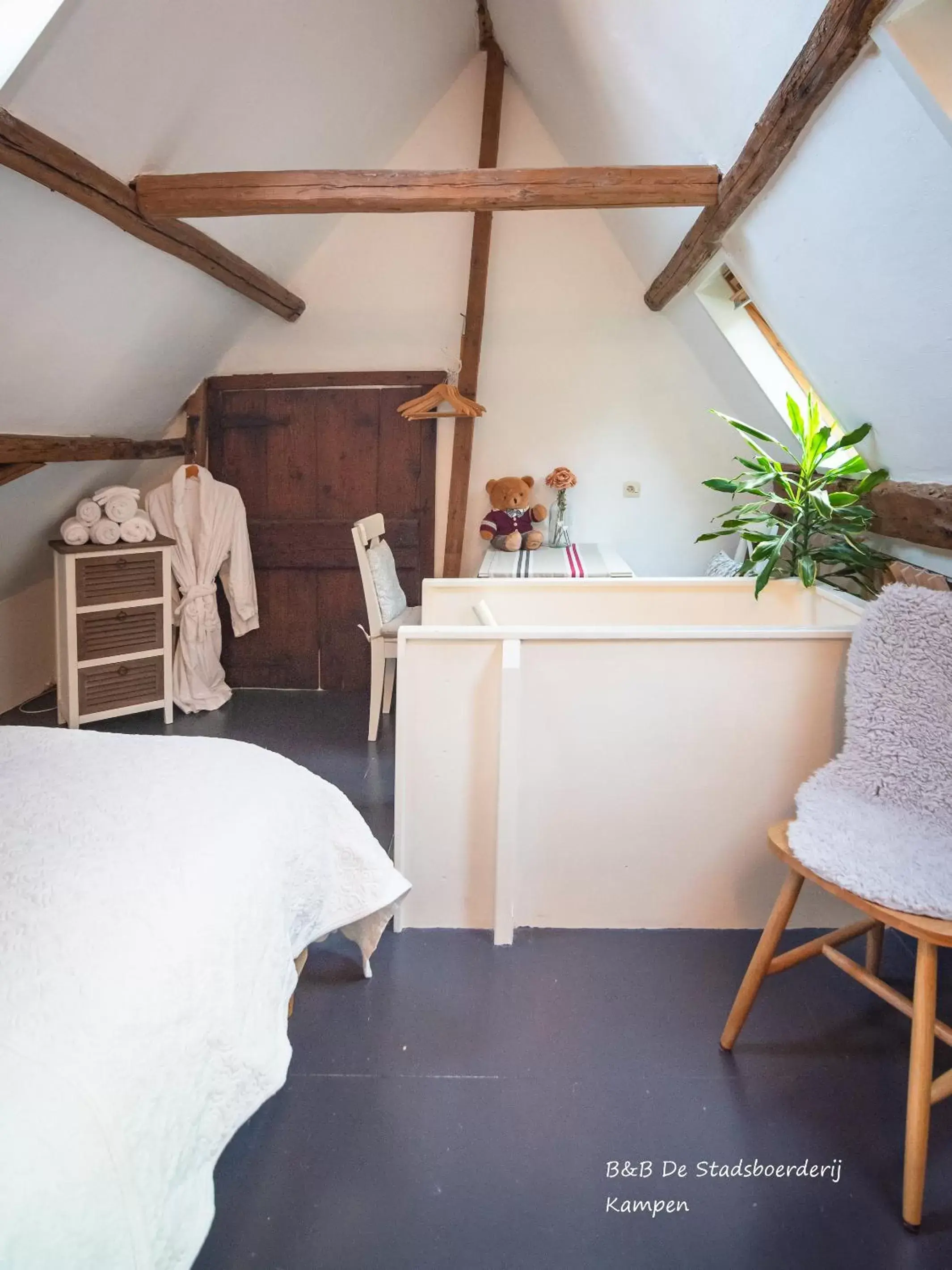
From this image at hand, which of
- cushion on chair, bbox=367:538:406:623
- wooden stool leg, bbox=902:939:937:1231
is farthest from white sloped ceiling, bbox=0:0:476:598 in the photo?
wooden stool leg, bbox=902:939:937:1231

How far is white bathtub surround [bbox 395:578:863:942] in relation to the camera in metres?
2.09

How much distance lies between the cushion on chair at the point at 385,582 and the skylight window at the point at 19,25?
1.96 m

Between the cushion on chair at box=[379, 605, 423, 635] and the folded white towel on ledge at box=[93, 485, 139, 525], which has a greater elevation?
the folded white towel on ledge at box=[93, 485, 139, 525]

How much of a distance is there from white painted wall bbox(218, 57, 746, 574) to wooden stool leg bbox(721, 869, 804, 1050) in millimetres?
2721

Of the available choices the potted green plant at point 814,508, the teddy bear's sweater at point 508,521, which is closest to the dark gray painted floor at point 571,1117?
the potted green plant at point 814,508

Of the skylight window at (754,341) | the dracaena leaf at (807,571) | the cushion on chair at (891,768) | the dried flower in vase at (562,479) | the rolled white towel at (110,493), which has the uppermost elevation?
the skylight window at (754,341)

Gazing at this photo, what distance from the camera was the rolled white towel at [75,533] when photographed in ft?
11.2

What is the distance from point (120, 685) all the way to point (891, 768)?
3057mm

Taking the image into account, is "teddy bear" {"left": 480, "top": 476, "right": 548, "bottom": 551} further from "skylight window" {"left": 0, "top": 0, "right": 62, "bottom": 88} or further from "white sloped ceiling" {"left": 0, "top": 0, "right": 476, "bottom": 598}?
"skylight window" {"left": 0, "top": 0, "right": 62, "bottom": 88}

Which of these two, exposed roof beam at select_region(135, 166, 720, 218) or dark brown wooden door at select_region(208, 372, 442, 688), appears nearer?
exposed roof beam at select_region(135, 166, 720, 218)

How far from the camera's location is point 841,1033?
5.98ft

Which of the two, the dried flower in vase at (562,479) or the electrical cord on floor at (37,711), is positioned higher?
the dried flower in vase at (562,479)

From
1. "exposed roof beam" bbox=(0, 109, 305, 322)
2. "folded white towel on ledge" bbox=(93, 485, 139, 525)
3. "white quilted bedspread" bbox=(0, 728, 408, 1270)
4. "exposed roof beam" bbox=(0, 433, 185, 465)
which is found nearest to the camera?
"white quilted bedspread" bbox=(0, 728, 408, 1270)

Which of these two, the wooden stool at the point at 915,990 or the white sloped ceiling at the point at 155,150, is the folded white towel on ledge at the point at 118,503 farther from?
the wooden stool at the point at 915,990
